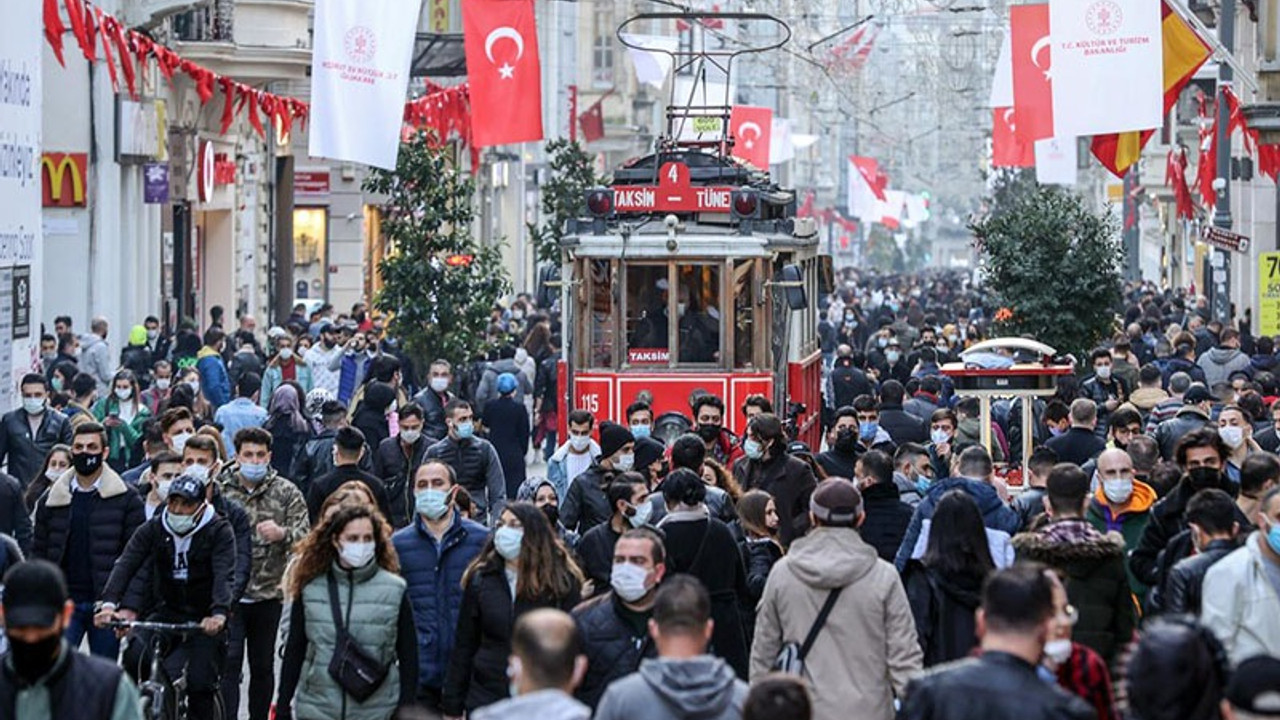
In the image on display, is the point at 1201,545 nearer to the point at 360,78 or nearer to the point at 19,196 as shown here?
the point at 360,78

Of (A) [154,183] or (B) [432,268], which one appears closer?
(B) [432,268]

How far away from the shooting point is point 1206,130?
41688 mm

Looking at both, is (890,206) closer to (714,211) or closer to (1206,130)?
(1206,130)

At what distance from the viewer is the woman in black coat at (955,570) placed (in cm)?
1054

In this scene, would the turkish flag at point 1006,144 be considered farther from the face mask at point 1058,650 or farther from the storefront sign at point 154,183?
the face mask at point 1058,650

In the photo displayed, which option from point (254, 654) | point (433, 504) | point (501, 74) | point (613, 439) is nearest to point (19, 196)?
point (501, 74)

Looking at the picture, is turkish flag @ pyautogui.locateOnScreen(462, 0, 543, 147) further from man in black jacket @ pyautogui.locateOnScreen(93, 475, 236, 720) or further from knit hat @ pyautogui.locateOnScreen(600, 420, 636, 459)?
man in black jacket @ pyautogui.locateOnScreen(93, 475, 236, 720)

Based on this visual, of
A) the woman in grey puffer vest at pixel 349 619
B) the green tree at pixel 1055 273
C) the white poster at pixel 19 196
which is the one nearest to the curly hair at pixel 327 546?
the woman in grey puffer vest at pixel 349 619

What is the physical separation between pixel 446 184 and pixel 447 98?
42.5ft

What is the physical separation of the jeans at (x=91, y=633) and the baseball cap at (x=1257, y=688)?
756cm

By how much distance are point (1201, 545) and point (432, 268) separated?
850 inches

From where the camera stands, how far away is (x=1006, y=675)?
7488 mm

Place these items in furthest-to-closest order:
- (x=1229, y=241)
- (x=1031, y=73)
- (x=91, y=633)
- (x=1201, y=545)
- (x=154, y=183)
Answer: (x=154, y=183) → (x=1229, y=241) → (x=1031, y=73) → (x=91, y=633) → (x=1201, y=545)

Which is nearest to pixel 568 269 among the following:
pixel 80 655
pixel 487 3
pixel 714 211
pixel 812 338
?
pixel 714 211
